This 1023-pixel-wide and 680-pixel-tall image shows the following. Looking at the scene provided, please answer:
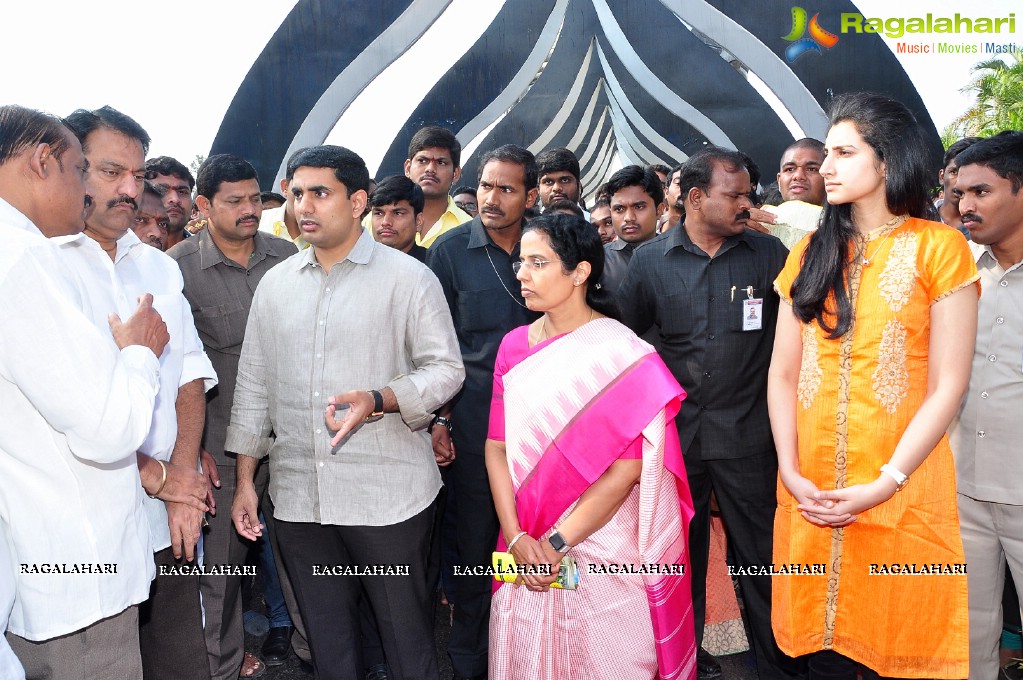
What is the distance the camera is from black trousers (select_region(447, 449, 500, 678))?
330cm

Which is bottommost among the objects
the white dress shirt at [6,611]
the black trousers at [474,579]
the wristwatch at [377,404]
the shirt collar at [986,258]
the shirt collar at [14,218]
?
the black trousers at [474,579]

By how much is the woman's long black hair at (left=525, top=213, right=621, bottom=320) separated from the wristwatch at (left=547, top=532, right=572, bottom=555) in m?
0.75

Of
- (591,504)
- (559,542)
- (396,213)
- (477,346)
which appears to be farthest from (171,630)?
(396,213)

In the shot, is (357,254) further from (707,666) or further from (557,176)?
(557,176)

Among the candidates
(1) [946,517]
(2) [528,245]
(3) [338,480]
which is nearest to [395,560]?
(3) [338,480]

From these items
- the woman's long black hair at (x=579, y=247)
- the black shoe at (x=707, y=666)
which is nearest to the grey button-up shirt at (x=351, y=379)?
the woman's long black hair at (x=579, y=247)

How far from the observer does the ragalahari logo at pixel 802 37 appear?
873cm

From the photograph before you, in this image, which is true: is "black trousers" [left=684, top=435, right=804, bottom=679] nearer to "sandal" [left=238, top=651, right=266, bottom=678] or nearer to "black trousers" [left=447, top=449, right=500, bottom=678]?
"black trousers" [left=447, top=449, right=500, bottom=678]

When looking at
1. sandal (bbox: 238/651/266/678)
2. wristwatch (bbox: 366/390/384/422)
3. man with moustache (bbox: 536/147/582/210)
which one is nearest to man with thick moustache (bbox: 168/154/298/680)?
sandal (bbox: 238/651/266/678)

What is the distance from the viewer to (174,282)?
2.80 m

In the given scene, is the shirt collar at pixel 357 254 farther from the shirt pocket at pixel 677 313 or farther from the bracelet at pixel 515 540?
the shirt pocket at pixel 677 313

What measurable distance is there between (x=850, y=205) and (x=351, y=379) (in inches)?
65.8

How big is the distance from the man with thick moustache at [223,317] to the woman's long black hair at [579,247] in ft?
4.55

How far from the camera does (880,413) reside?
228cm
